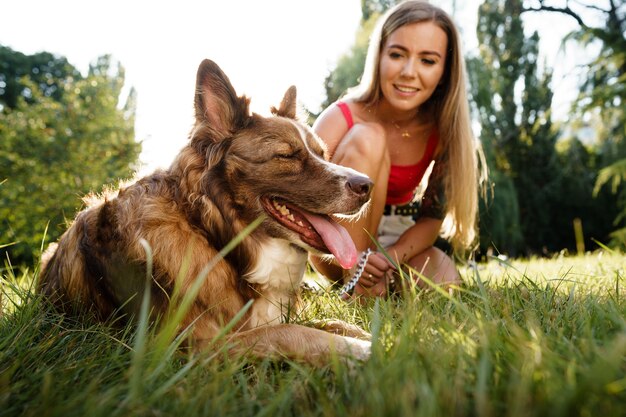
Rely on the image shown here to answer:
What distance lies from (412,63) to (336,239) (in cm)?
182

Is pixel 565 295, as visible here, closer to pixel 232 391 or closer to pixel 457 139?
pixel 457 139

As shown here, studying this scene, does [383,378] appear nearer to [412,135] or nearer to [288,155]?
[288,155]

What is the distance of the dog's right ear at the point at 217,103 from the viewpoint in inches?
104

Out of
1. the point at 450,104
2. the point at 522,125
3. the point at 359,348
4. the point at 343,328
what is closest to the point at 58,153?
the point at 450,104

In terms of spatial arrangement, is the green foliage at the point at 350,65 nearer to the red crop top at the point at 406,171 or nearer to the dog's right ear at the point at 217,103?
the red crop top at the point at 406,171

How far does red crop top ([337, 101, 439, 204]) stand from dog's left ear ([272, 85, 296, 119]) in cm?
77

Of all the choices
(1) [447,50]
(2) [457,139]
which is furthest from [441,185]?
(1) [447,50]

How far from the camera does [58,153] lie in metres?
12.8

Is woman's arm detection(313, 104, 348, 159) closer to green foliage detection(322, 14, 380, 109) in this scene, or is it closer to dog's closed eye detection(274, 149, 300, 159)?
dog's closed eye detection(274, 149, 300, 159)

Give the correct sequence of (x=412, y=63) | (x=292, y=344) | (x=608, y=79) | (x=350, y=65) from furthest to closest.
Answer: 1. (x=350, y=65)
2. (x=608, y=79)
3. (x=412, y=63)
4. (x=292, y=344)

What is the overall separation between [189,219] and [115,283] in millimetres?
478

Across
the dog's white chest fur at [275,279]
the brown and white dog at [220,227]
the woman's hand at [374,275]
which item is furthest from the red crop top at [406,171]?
the dog's white chest fur at [275,279]

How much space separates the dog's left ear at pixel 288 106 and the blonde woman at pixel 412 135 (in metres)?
0.56

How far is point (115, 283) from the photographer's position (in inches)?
93.3
